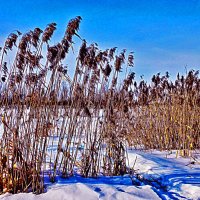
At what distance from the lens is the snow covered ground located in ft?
9.05

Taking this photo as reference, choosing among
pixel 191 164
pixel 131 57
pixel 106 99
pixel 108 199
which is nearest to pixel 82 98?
pixel 106 99

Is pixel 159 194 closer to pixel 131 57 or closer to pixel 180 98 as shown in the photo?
pixel 131 57

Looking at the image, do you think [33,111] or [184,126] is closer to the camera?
[33,111]

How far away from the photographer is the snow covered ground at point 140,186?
2.76m

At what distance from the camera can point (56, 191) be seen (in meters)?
2.80

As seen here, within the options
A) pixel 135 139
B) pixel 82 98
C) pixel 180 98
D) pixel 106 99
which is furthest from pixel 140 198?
pixel 135 139

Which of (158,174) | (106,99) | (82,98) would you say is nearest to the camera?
(82,98)

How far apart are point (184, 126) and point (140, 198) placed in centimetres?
290

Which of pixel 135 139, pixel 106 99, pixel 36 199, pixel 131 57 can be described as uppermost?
pixel 131 57

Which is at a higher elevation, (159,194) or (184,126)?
(184,126)

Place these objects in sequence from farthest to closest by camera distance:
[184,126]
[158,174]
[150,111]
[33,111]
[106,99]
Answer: [150,111] → [184,126] → [106,99] → [158,174] → [33,111]

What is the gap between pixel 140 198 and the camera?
110 inches

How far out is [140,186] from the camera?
10.3 ft

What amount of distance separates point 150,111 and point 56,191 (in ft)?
12.9
